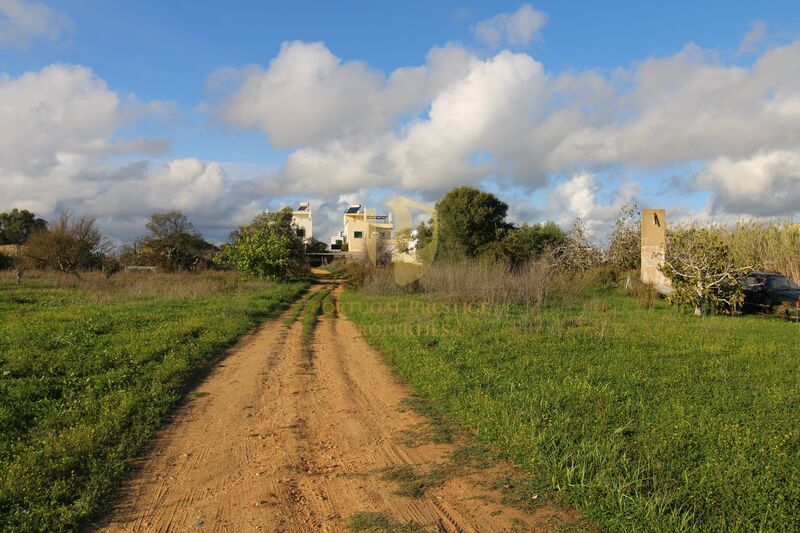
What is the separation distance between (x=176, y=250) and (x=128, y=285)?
612 inches

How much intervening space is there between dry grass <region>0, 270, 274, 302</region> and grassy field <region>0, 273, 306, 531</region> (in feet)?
8.59

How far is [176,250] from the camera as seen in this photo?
119 ft

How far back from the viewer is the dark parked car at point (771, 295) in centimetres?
1470

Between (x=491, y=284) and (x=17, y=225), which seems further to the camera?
(x=17, y=225)

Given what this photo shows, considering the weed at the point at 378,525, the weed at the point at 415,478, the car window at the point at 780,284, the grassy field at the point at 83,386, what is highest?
the car window at the point at 780,284

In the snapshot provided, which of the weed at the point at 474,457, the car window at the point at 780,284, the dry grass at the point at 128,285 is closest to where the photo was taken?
the weed at the point at 474,457

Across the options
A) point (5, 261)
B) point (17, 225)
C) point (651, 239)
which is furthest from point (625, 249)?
point (17, 225)

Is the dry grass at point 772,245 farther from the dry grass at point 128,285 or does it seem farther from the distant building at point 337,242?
the distant building at point 337,242

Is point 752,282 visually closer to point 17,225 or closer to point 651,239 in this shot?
point 651,239

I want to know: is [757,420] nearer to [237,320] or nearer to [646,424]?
[646,424]

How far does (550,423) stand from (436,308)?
1036cm

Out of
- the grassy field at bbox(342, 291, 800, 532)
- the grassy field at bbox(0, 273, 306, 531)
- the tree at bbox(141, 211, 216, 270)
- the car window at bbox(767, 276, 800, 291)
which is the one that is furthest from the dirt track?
Result: the tree at bbox(141, 211, 216, 270)

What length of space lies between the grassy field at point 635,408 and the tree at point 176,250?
94.6ft

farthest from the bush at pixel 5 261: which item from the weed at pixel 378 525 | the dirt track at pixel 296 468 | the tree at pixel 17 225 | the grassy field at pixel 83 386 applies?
the weed at pixel 378 525
